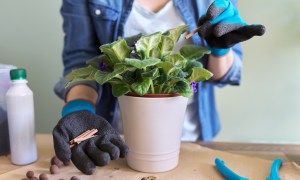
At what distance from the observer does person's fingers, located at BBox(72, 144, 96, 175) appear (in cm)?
42

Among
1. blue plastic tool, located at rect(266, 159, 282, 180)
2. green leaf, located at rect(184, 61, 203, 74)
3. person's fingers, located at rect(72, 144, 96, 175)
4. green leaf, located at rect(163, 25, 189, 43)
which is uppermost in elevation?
green leaf, located at rect(163, 25, 189, 43)

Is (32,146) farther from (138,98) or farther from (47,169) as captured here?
(138,98)

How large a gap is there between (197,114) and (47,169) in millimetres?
390

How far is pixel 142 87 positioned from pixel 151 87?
37mm

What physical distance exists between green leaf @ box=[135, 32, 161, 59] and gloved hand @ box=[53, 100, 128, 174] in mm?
136

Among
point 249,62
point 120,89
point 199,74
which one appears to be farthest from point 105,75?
point 249,62

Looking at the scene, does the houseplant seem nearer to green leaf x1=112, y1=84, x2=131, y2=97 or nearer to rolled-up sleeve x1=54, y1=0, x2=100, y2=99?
green leaf x1=112, y1=84, x2=131, y2=97

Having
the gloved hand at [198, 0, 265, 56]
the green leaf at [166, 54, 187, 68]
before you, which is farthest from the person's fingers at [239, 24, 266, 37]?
the green leaf at [166, 54, 187, 68]

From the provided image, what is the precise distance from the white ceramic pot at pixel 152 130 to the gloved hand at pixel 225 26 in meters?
0.12

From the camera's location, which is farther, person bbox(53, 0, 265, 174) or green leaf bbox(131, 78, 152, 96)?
person bbox(53, 0, 265, 174)

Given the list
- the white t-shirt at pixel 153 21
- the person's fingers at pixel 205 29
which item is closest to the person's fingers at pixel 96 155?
the person's fingers at pixel 205 29

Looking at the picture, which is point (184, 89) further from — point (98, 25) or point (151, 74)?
point (98, 25)

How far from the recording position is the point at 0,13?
95 cm

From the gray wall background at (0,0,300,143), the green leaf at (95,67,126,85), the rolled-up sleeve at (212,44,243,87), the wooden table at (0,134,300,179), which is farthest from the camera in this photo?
the gray wall background at (0,0,300,143)
